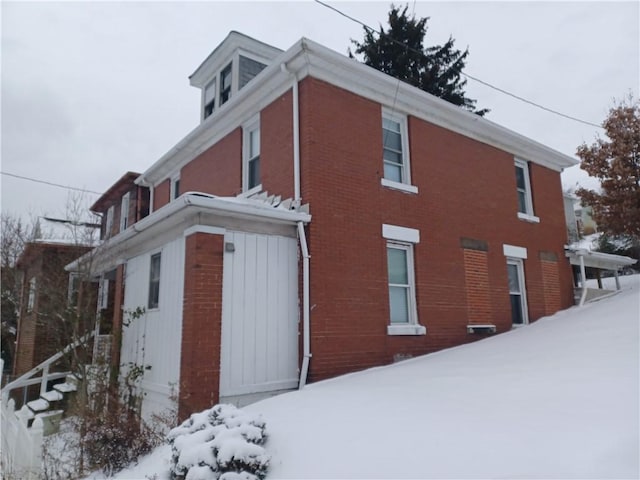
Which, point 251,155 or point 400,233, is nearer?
point 400,233

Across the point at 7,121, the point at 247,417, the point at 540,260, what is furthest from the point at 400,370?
the point at 7,121

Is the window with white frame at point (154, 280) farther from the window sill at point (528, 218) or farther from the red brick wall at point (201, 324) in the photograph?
the window sill at point (528, 218)

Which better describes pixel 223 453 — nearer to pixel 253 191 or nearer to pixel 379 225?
pixel 379 225

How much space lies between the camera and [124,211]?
17906 millimetres

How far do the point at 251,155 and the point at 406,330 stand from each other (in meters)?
5.34

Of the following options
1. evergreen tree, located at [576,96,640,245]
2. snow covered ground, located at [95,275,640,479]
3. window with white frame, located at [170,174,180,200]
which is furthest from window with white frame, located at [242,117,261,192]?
evergreen tree, located at [576,96,640,245]

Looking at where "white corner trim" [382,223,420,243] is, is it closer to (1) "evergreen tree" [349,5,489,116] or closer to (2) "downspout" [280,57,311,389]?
(2) "downspout" [280,57,311,389]

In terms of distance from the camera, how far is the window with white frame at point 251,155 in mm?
10578

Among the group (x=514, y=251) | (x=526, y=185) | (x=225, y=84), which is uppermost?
(x=225, y=84)

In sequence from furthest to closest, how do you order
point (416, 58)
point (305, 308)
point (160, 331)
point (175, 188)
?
point (416, 58)
point (175, 188)
point (160, 331)
point (305, 308)

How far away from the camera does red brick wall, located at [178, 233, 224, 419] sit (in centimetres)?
690

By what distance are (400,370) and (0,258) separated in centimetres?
1911

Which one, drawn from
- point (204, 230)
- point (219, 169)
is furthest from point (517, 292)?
point (204, 230)

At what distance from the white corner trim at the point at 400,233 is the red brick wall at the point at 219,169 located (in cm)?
364
